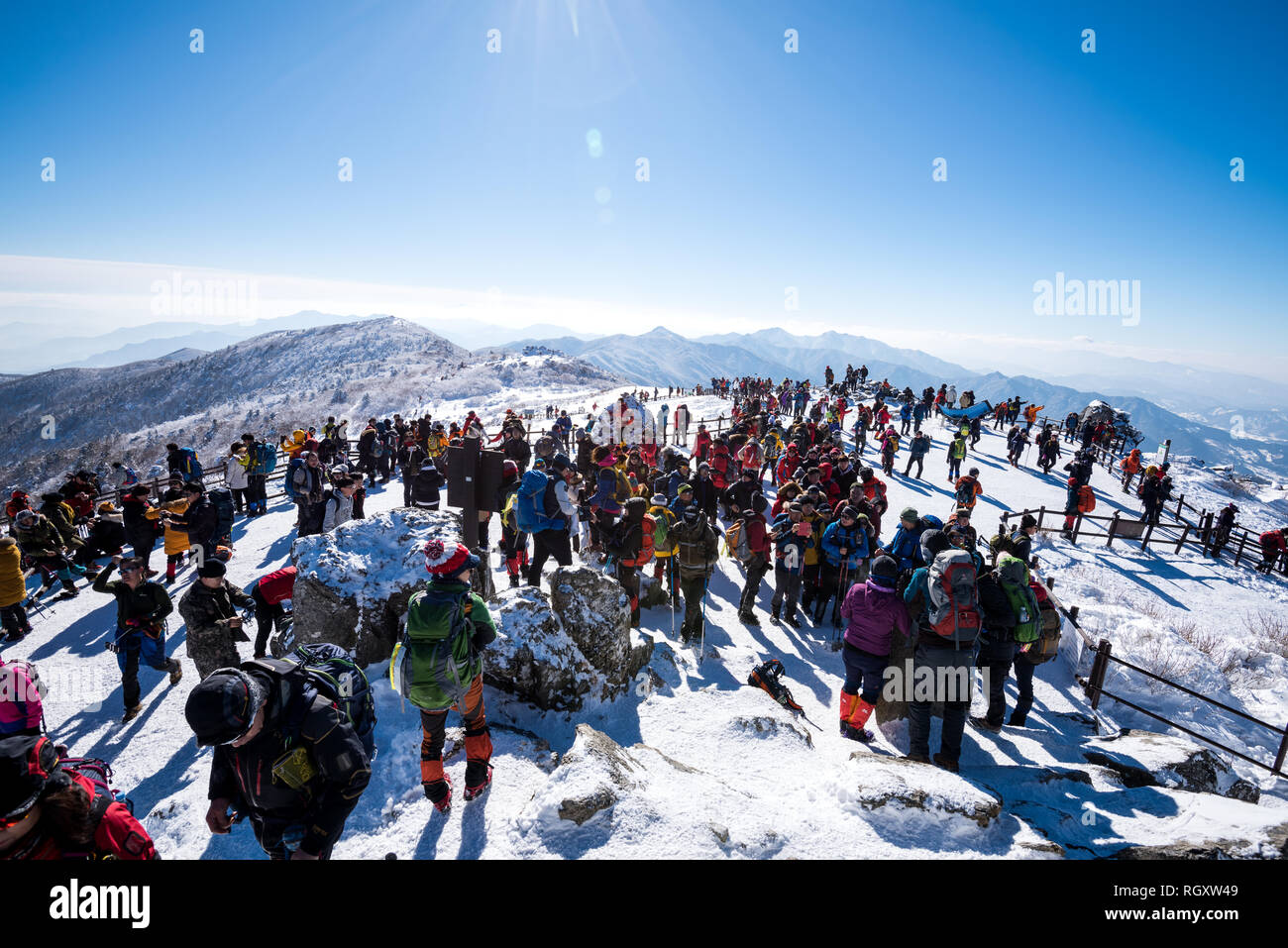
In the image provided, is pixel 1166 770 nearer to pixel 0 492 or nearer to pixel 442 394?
pixel 442 394

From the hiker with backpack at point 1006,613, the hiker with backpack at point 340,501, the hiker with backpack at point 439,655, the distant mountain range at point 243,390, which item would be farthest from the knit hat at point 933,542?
the distant mountain range at point 243,390

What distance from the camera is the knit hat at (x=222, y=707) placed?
8.50 ft

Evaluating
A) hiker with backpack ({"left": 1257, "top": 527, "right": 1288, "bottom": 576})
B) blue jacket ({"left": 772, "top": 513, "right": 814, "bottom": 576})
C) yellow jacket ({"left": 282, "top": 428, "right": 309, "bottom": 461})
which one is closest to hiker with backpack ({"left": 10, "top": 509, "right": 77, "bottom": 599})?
yellow jacket ({"left": 282, "top": 428, "right": 309, "bottom": 461})

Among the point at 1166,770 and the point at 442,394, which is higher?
the point at 442,394

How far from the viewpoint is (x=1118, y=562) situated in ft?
51.0

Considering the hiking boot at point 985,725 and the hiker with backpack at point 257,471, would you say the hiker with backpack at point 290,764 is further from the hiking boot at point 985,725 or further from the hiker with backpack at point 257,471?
the hiker with backpack at point 257,471

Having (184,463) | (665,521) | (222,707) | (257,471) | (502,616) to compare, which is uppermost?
(184,463)

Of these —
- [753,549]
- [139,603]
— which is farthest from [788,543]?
[139,603]

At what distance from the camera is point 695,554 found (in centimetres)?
795

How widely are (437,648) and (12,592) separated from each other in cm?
814

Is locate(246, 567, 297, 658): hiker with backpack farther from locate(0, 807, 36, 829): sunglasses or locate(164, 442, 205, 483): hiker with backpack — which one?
locate(164, 442, 205, 483): hiker with backpack

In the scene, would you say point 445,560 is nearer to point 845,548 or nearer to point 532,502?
point 532,502
